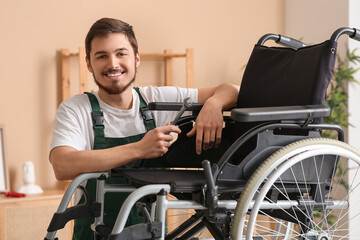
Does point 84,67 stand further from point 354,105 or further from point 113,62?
point 354,105

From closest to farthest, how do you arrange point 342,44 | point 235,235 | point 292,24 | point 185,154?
1. point 235,235
2. point 185,154
3. point 342,44
4. point 292,24

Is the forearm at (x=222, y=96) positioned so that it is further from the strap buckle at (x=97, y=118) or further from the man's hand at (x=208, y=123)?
the strap buckle at (x=97, y=118)

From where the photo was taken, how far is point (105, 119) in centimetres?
204

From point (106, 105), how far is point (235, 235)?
72 centimetres

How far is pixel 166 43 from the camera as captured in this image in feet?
13.2

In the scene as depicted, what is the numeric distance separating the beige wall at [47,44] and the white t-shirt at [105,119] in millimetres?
1609

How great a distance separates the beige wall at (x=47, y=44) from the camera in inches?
140

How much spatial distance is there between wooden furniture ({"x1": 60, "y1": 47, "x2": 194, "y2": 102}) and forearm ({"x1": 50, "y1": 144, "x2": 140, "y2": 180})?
1798 mm

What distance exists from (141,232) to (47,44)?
2.37 meters

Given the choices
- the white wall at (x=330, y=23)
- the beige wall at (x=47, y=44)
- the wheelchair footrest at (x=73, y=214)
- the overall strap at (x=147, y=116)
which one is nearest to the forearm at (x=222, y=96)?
the overall strap at (x=147, y=116)

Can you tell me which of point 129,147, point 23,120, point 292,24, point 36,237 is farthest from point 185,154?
point 292,24

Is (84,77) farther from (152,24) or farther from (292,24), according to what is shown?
(292,24)

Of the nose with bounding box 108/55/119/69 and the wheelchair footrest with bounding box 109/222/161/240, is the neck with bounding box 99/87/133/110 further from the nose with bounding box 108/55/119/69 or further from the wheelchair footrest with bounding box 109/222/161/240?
the wheelchair footrest with bounding box 109/222/161/240

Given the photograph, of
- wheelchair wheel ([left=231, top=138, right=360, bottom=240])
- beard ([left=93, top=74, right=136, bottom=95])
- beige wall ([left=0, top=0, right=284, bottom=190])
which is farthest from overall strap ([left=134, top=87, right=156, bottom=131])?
beige wall ([left=0, top=0, right=284, bottom=190])
